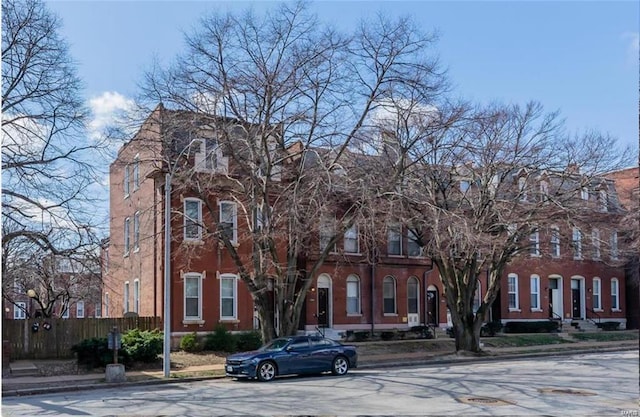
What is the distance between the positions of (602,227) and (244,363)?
18.8 metres

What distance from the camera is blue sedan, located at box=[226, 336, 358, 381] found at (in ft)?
69.7

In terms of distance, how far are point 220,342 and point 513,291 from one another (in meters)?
22.3

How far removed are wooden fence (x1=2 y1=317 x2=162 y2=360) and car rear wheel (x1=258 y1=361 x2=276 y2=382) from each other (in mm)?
10631

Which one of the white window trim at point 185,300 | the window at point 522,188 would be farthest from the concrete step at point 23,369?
the window at point 522,188

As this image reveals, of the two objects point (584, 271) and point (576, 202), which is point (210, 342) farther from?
point (584, 271)

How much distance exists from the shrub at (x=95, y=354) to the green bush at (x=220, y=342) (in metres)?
6.42

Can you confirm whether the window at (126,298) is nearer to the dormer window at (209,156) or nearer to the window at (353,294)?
the dormer window at (209,156)

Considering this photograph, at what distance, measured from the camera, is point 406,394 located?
56.0 feet

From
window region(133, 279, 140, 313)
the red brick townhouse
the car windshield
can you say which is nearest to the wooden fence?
the red brick townhouse

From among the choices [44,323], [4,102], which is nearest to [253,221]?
[4,102]

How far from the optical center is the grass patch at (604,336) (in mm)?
41375

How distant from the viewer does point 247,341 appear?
102 ft

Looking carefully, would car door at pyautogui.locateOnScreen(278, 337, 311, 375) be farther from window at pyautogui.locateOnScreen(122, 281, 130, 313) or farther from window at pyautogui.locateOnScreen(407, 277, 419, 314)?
window at pyautogui.locateOnScreen(407, 277, 419, 314)

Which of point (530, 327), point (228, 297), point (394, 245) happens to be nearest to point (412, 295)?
point (394, 245)
